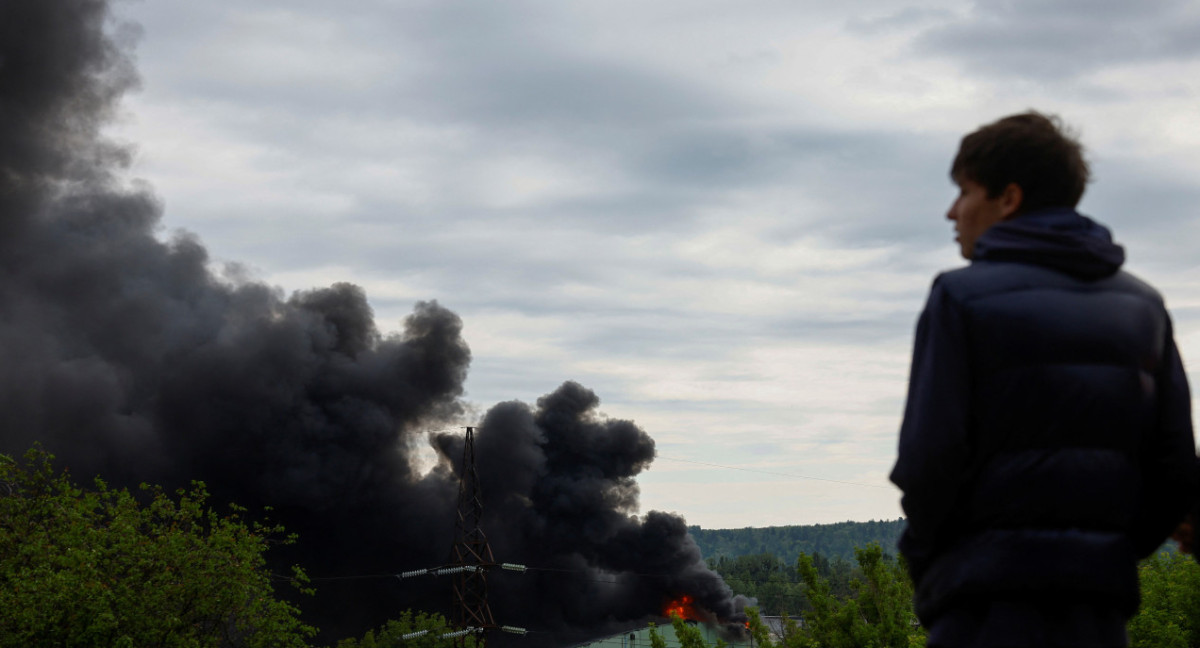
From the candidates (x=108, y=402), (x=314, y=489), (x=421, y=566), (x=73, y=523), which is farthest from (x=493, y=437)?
(x=73, y=523)

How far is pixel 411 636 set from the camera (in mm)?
57031

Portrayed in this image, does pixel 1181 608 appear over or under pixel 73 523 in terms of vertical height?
under

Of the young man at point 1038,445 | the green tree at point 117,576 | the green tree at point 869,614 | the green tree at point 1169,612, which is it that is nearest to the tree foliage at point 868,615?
the green tree at point 869,614

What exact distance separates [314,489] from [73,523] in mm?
40097

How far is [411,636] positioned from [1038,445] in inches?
2303

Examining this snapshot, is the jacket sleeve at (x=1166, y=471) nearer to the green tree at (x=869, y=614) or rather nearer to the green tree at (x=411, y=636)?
the green tree at (x=869, y=614)

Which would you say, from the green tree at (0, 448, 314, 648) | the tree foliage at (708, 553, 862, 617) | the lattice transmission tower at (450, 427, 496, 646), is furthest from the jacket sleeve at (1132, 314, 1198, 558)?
the tree foliage at (708, 553, 862, 617)

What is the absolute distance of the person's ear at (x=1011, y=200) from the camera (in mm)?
2104

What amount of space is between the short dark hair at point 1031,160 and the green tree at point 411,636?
53.2m

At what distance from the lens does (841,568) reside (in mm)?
162125

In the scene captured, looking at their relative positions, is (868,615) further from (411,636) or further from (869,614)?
(411,636)

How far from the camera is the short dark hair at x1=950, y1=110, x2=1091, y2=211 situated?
6.81 ft

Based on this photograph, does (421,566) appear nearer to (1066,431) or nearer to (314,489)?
(314,489)

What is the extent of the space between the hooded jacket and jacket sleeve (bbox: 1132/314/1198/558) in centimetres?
3
